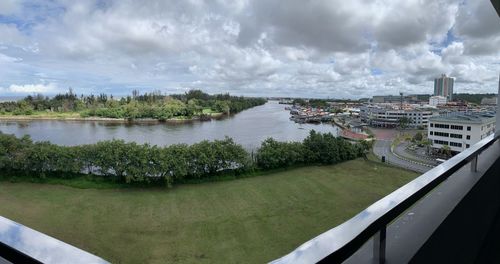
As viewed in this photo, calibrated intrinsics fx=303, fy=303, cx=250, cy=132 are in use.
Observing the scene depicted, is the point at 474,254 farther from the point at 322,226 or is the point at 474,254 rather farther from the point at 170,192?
the point at 170,192

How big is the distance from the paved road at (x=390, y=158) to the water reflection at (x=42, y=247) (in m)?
8.82

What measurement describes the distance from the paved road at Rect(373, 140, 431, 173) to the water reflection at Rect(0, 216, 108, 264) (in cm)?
882

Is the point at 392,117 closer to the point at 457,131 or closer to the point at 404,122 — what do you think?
the point at 404,122

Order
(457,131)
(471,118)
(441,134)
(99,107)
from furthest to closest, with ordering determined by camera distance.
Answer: (99,107), (441,134), (457,131), (471,118)

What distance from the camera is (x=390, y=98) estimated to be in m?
43.1

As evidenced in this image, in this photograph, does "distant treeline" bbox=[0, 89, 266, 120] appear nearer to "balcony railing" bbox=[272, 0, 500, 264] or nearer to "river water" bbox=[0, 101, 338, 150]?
"river water" bbox=[0, 101, 338, 150]

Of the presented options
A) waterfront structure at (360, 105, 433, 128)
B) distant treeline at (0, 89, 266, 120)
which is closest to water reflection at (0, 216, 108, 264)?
waterfront structure at (360, 105, 433, 128)

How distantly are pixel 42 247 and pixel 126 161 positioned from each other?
923 cm

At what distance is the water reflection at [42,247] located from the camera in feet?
0.69

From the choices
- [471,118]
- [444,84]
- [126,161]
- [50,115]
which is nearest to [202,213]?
[126,161]

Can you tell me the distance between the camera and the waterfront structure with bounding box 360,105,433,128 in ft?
63.8

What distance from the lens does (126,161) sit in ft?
28.7

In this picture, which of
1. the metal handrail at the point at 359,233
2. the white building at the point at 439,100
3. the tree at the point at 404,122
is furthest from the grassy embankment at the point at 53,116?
the metal handrail at the point at 359,233

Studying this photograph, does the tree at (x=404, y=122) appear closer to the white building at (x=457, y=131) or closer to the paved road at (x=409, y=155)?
the paved road at (x=409, y=155)
